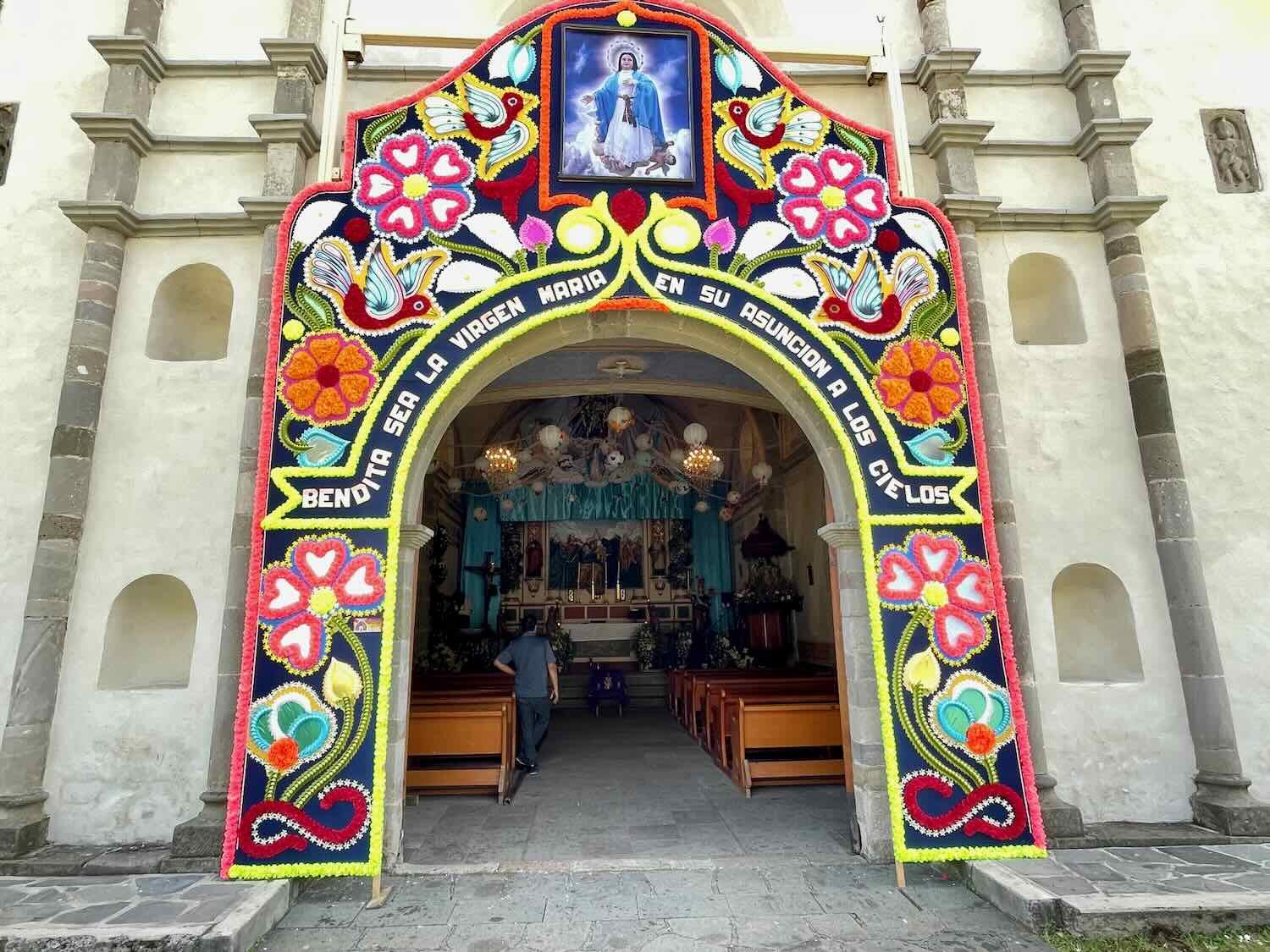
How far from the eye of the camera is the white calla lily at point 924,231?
6016 millimetres

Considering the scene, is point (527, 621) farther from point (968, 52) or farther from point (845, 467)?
point (968, 52)

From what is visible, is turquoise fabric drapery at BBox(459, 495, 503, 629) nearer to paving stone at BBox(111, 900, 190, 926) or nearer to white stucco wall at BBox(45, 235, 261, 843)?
Result: white stucco wall at BBox(45, 235, 261, 843)

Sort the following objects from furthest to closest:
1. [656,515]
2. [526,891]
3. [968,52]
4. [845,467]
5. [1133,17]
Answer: [656,515], [1133,17], [968,52], [845,467], [526,891]

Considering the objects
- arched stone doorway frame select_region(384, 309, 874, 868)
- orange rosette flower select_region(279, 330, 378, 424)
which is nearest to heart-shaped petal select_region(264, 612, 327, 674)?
arched stone doorway frame select_region(384, 309, 874, 868)

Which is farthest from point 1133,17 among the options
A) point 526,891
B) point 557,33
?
point 526,891

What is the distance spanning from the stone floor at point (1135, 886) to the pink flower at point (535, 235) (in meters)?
5.35

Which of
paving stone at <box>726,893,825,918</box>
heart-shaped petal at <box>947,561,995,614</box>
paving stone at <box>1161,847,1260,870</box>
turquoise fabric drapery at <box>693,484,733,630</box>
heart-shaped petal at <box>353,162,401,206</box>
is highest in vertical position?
heart-shaped petal at <box>353,162,401,206</box>

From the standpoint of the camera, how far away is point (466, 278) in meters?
5.69

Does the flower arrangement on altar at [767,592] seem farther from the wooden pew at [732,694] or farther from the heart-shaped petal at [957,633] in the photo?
the heart-shaped petal at [957,633]

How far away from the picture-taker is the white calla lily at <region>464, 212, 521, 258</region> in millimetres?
5777

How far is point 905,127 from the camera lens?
6547 mm

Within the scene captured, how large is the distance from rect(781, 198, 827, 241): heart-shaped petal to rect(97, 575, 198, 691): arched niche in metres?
5.64

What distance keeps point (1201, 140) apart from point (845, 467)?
5184mm

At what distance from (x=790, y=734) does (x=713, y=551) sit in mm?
8710
